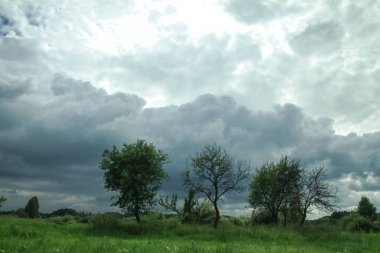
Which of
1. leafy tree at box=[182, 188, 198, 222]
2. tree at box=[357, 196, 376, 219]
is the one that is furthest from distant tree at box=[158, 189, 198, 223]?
tree at box=[357, 196, 376, 219]

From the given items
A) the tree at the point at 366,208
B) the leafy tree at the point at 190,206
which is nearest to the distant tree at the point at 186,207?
the leafy tree at the point at 190,206

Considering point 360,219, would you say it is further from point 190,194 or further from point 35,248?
point 35,248

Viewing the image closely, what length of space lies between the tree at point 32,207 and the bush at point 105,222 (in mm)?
76540

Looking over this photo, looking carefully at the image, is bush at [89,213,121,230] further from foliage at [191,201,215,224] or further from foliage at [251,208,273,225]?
foliage at [251,208,273,225]

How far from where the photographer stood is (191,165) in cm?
5059

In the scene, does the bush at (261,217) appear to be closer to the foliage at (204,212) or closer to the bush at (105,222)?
the foliage at (204,212)

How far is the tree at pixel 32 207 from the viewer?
113000mm

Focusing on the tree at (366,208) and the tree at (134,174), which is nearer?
the tree at (134,174)

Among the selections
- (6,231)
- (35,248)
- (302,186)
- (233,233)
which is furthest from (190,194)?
(35,248)

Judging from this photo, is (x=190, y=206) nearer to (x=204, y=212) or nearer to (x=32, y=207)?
(x=204, y=212)

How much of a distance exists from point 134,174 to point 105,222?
843 centimetres

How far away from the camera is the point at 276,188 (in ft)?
193

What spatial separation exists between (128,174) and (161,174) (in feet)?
14.4

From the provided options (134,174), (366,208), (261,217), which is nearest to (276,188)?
(261,217)
